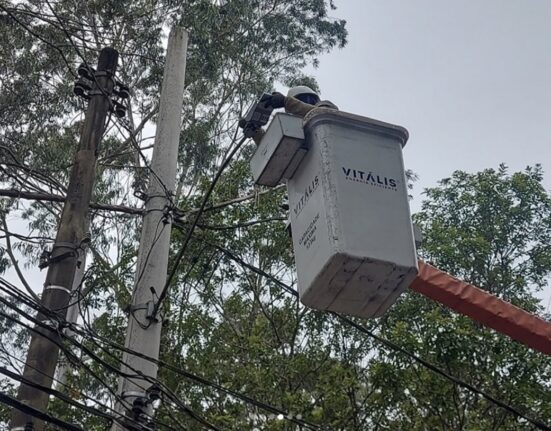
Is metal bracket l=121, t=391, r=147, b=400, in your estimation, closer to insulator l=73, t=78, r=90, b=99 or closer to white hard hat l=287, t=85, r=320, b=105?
white hard hat l=287, t=85, r=320, b=105

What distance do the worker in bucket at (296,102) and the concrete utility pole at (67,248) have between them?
1347 millimetres

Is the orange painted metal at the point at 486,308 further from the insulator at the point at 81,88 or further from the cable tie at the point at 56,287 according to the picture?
the insulator at the point at 81,88

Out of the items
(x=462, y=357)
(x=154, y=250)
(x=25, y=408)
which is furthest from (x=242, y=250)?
(x=25, y=408)

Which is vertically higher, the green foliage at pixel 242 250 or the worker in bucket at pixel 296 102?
the green foliage at pixel 242 250

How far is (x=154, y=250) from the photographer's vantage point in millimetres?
4941

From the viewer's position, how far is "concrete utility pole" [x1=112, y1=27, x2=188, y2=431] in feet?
14.4

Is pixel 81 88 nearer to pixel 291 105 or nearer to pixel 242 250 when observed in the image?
pixel 291 105

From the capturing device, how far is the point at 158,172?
5270 mm

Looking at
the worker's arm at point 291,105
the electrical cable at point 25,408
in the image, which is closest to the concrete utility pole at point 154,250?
the electrical cable at point 25,408

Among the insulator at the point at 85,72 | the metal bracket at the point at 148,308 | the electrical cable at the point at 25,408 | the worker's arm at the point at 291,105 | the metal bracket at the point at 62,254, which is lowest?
the electrical cable at the point at 25,408

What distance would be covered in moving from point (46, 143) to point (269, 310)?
5.15 metres

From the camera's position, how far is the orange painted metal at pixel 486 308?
4590mm

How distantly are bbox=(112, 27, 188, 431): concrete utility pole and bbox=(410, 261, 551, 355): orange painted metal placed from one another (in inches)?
66.2

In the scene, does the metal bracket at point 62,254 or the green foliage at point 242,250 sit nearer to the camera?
the metal bracket at point 62,254
